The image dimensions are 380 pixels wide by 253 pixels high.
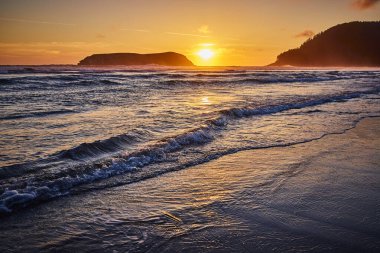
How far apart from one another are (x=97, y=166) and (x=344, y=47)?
204 meters

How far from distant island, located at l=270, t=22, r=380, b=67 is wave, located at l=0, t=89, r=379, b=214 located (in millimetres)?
185185

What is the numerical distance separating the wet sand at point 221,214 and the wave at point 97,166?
24 centimetres

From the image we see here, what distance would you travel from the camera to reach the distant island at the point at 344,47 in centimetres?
17338

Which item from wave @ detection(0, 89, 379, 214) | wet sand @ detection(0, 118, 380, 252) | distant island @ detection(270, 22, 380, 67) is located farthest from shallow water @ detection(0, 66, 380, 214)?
distant island @ detection(270, 22, 380, 67)

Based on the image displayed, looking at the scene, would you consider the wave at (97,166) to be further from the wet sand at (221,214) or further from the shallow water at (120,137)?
the wet sand at (221,214)

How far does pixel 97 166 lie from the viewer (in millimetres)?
5043

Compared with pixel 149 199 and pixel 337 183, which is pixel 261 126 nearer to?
pixel 337 183

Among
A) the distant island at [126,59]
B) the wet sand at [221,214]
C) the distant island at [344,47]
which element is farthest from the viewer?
the distant island at [344,47]

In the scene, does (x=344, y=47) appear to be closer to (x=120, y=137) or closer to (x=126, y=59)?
(x=126, y=59)

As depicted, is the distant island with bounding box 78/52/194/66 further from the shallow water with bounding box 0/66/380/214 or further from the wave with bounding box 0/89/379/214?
the wave with bounding box 0/89/379/214

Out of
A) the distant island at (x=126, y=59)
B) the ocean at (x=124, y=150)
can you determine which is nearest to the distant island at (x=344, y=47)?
the distant island at (x=126, y=59)

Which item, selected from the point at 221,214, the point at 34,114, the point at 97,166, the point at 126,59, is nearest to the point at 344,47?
the point at 126,59

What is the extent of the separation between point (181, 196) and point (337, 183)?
2.22 m

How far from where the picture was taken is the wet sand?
117 inches
